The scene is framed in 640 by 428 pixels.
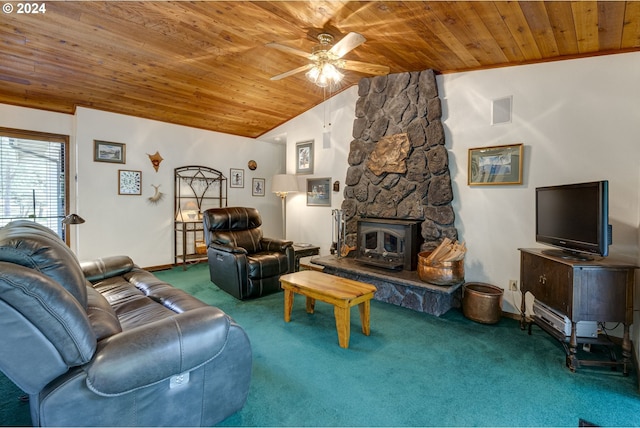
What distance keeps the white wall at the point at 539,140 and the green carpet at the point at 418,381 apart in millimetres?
937

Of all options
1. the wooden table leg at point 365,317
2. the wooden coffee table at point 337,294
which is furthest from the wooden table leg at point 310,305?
the wooden table leg at point 365,317

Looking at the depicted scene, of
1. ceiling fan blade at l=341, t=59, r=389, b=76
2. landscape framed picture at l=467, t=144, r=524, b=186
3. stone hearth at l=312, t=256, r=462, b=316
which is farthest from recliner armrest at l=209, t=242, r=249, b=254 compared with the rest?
landscape framed picture at l=467, t=144, r=524, b=186

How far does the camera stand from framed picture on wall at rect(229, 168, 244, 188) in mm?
6020

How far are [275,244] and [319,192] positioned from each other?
4.37 feet

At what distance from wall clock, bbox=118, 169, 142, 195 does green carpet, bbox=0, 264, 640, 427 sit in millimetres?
3128

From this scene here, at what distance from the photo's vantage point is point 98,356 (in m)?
1.23

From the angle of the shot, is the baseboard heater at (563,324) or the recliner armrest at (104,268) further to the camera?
the recliner armrest at (104,268)

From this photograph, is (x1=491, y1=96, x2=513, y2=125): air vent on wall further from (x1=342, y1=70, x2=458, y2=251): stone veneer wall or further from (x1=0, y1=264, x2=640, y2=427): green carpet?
(x1=0, y1=264, x2=640, y2=427): green carpet

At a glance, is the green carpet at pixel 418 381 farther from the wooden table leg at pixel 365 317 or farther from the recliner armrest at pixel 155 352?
the recliner armrest at pixel 155 352

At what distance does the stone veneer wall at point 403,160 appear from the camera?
3732 millimetres

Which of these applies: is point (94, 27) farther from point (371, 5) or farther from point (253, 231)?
point (253, 231)

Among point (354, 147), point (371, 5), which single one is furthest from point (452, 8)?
point (354, 147)

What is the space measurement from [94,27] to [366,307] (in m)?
3.57

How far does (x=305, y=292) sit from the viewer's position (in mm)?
A: 2812
